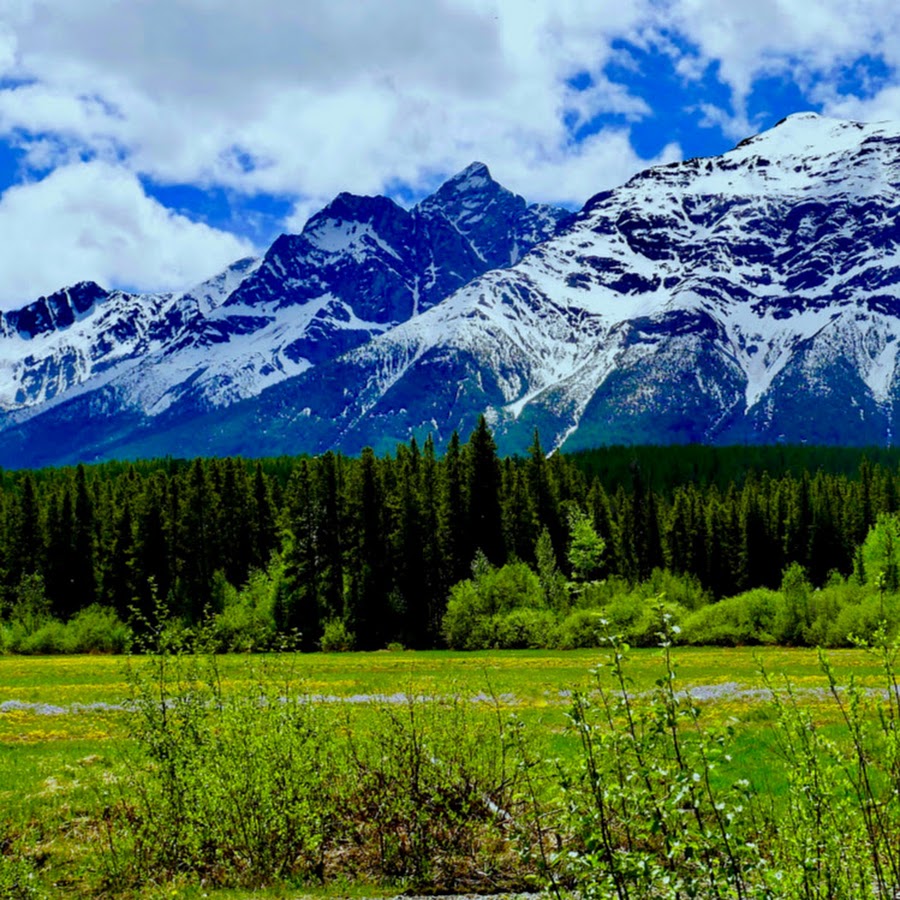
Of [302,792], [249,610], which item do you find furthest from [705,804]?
[249,610]

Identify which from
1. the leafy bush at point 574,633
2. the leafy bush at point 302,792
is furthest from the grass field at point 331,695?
the leafy bush at point 574,633

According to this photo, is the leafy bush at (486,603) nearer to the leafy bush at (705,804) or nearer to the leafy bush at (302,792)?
the leafy bush at (302,792)

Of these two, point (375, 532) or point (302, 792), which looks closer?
point (302, 792)

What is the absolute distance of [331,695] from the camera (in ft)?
123

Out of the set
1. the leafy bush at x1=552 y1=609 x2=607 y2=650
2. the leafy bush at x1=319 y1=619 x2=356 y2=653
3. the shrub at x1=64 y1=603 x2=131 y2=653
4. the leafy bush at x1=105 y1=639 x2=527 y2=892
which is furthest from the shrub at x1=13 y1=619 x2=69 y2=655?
the leafy bush at x1=105 y1=639 x2=527 y2=892

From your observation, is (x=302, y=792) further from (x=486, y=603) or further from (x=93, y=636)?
(x=93, y=636)

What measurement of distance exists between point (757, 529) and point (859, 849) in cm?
10209

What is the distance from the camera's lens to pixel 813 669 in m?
44.7

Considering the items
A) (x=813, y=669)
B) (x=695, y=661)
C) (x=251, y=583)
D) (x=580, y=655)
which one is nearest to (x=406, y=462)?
(x=251, y=583)

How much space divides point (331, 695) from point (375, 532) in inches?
1689

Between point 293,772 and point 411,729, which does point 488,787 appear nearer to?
point 411,729

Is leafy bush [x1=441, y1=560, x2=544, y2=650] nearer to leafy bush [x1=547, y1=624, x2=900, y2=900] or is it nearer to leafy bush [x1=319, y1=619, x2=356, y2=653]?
leafy bush [x1=319, y1=619, x2=356, y2=653]

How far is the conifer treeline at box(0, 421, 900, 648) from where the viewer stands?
78.1 m

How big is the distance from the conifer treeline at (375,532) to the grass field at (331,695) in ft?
45.3
